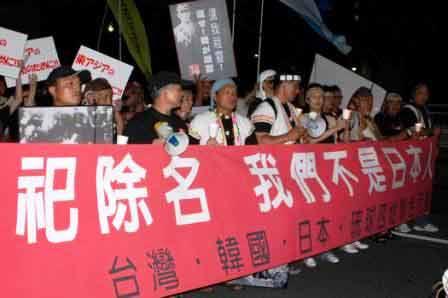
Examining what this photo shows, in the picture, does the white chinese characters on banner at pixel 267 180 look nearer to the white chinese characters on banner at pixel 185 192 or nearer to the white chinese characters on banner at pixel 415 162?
the white chinese characters on banner at pixel 185 192

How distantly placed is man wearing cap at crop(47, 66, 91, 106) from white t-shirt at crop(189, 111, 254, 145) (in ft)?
3.63

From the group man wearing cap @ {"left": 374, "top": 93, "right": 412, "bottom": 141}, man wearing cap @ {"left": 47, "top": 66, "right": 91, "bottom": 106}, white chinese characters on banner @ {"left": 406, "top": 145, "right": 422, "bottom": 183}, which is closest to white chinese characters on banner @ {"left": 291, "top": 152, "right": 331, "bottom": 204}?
man wearing cap @ {"left": 47, "top": 66, "right": 91, "bottom": 106}

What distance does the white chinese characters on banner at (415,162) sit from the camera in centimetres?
694

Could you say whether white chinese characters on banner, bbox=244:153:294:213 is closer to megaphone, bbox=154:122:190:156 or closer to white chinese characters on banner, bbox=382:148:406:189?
megaphone, bbox=154:122:190:156

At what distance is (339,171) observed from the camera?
547 centimetres

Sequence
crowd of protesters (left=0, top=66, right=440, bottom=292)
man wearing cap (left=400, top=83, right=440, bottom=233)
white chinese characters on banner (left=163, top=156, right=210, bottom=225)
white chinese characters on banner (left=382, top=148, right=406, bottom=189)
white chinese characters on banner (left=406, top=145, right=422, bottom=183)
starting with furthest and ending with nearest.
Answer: man wearing cap (left=400, top=83, right=440, bottom=233), white chinese characters on banner (left=406, top=145, right=422, bottom=183), white chinese characters on banner (left=382, top=148, right=406, bottom=189), crowd of protesters (left=0, top=66, right=440, bottom=292), white chinese characters on banner (left=163, top=156, right=210, bottom=225)

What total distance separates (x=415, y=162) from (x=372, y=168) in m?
1.29

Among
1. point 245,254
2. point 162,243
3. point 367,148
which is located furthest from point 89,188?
point 367,148

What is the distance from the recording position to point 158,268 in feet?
11.6

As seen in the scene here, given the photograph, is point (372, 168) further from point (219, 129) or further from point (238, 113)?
point (219, 129)

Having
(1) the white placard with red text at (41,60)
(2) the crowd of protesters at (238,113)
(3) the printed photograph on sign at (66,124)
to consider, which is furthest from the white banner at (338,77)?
(3) the printed photograph on sign at (66,124)

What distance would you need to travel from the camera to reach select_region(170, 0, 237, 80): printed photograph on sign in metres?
7.81

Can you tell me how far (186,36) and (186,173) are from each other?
442 cm

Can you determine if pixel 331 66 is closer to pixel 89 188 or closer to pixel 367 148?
pixel 367 148
